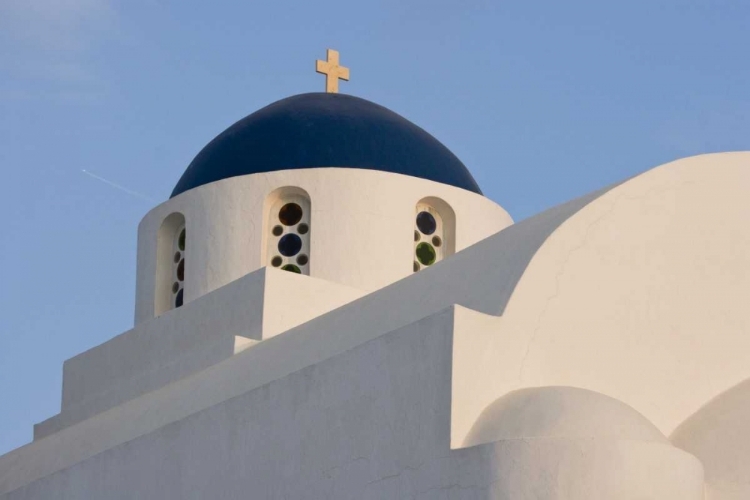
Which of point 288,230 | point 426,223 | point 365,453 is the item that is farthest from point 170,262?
point 365,453

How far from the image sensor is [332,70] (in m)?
15.8

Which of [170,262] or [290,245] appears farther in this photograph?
[170,262]

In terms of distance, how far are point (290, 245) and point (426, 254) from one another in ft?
3.80

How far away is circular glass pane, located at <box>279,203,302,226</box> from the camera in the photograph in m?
14.2

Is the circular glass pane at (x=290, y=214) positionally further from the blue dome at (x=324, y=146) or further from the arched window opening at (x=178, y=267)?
the arched window opening at (x=178, y=267)

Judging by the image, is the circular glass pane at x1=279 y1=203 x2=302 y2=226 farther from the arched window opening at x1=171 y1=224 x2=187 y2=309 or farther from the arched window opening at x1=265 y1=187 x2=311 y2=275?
the arched window opening at x1=171 y1=224 x2=187 y2=309

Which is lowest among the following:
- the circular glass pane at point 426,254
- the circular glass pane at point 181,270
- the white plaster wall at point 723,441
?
the white plaster wall at point 723,441

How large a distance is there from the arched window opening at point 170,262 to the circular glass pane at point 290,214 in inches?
42.6

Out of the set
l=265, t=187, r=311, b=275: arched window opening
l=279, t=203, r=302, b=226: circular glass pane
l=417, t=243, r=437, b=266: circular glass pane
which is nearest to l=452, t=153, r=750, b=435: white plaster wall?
l=417, t=243, r=437, b=266: circular glass pane

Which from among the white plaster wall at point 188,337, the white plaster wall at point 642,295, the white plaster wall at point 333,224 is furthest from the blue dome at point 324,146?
the white plaster wall at point 642,295

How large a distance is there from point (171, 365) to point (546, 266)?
4.43 meters

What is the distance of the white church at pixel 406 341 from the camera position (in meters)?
9.55

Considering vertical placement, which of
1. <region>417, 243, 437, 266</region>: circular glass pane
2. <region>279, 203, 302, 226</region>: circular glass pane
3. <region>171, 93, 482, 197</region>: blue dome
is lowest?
<region>417, 243, 437, 266</region>: circular glass pane

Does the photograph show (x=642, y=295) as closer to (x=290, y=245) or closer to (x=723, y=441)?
(x=723, y=441)
